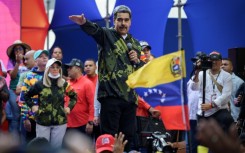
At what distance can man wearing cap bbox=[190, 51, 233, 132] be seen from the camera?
8109 mm

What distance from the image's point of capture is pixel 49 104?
8156 millimetres

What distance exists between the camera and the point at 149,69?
5.86 meters

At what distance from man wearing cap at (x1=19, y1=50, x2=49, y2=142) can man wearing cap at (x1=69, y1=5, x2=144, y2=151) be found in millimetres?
2431

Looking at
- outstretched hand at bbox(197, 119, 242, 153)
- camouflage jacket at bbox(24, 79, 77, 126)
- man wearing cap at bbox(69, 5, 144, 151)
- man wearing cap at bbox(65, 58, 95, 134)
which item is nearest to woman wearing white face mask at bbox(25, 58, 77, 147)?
camouflage jacket at bbox(24, 79, 77, 126)

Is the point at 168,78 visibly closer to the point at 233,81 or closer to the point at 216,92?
the point at 216,92

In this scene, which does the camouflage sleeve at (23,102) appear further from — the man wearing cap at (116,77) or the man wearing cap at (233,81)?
the man wearing cap at (233,81)

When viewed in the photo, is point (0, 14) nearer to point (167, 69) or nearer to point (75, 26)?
point (75, 26)

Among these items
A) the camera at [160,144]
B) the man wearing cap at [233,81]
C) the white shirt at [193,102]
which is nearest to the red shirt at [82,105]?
the white shirt at [193,102]

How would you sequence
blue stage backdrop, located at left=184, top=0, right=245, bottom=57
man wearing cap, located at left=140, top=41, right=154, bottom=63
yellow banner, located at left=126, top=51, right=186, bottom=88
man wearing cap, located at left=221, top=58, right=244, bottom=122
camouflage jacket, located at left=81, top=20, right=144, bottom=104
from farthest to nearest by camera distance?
man wearing cap, located at left=221, top=58, right=244, bottom=122
blue stage backdrop, located at left=184, top=0, right=245, bottom=57
man wearing cap, located at left=140, top=41, right=154, bottom=63
camouflage jacket, located at left=81, top=20, right=144, bottom=104
yellow banner, located at left=126, top=51, right=186, bottom=88

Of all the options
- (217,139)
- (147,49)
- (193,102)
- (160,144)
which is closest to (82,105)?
(147,49)

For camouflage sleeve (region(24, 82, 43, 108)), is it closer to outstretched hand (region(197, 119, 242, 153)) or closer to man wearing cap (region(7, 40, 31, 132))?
man wearing cap (region(7, 40, 31, 132))

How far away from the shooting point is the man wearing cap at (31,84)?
8.53m

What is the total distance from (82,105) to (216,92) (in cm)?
226

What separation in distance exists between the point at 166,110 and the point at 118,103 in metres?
0.80
